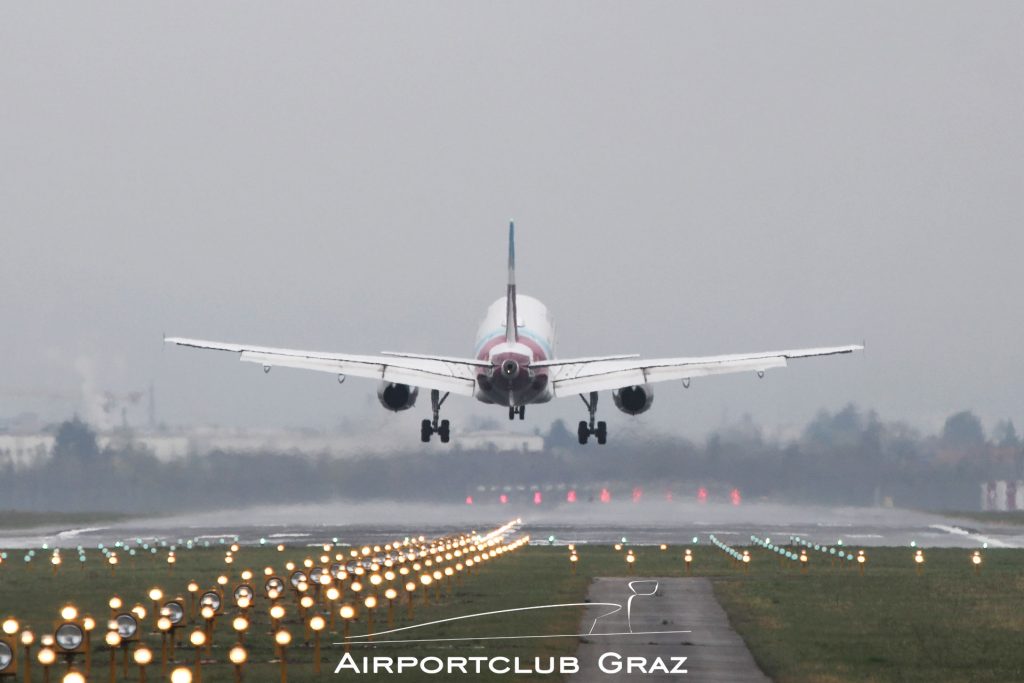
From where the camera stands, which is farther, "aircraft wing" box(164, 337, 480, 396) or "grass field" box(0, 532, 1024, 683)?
"aircraft wing" box(164, 337, 480, 396)

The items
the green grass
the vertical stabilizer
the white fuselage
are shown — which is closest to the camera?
the green grass

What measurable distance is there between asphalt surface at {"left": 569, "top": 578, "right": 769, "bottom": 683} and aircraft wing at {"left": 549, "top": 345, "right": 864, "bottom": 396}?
1932 cm

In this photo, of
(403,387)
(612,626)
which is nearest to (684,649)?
(612,626)

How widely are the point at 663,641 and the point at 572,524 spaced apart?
3071 inches

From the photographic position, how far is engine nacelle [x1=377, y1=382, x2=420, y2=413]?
8400 cm

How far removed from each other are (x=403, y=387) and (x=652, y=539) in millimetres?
27390

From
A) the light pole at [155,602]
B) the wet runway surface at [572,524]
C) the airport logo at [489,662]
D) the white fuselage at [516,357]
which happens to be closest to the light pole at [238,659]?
the airport logo at [489,662]

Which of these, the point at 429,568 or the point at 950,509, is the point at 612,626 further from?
the point at 950,509

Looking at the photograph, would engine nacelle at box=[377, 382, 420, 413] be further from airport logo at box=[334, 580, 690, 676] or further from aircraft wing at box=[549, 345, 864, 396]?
airport logo at box=[334, 580, 690, 676]

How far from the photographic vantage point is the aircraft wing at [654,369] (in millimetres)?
83250

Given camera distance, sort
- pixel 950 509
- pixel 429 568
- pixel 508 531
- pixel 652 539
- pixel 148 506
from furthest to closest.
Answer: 1. pixel 950 509
2. pixel 148 506
3. pixel 508 531
4. pixel 652 539
5. pixel 429 568

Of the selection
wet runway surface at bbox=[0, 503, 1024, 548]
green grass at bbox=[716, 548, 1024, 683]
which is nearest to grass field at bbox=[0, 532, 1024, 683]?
green grass at bbox=[716, 548, 1024, 683]

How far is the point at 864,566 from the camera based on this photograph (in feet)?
258

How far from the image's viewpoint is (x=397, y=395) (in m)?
84.1
